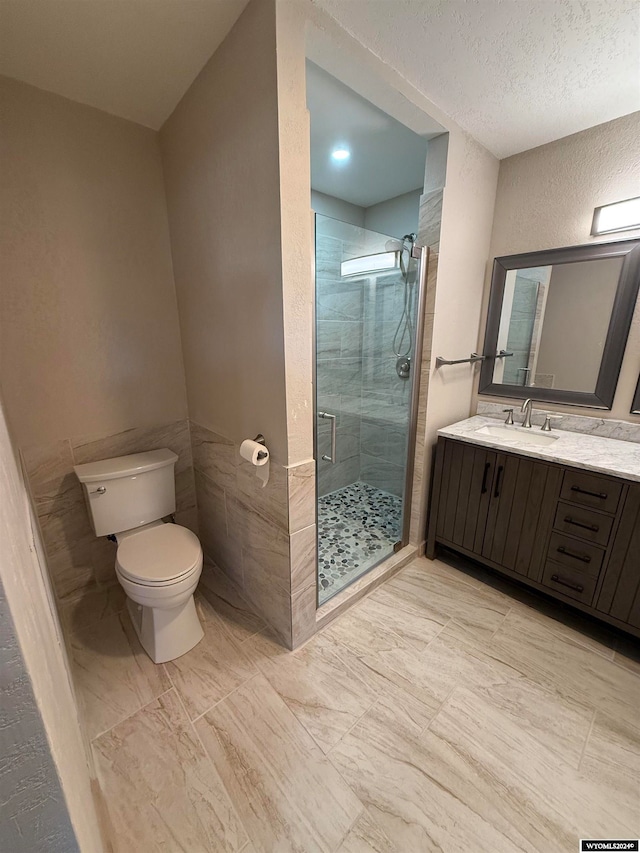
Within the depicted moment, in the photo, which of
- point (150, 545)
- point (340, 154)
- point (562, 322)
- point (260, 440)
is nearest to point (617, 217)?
point (562, 322)

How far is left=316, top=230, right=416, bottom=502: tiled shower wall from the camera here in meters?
2.01

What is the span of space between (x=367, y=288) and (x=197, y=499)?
6.28ft

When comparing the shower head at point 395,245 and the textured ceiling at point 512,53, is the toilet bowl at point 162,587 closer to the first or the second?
the shower head at point 395,245

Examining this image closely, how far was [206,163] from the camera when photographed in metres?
1.48

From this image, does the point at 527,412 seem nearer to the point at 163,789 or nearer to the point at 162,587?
the point at 162,587

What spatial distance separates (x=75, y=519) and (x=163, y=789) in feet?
4.25

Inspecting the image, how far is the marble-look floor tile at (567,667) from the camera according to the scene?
140cm

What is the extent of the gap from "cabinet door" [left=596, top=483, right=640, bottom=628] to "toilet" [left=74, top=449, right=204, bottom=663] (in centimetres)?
192

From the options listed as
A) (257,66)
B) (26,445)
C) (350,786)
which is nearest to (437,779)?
(350,786)

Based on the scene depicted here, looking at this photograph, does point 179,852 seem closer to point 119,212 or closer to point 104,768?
Answer: point 104,768

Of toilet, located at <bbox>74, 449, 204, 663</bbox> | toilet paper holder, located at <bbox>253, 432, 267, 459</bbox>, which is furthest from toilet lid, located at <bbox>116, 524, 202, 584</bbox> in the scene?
toilet paper holder, located at <bbox>253, 432, 267, 459</bbox>

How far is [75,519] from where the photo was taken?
1.84m

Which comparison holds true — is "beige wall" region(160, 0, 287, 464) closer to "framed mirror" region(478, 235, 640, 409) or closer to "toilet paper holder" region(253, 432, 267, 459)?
"toilet paper holder" region(253, 432, 267, 459)

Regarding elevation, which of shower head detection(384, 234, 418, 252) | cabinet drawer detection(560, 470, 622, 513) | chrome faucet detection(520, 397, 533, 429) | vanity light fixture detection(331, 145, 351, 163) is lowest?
cabinet drawer detection(560, 470, 622, 513)
